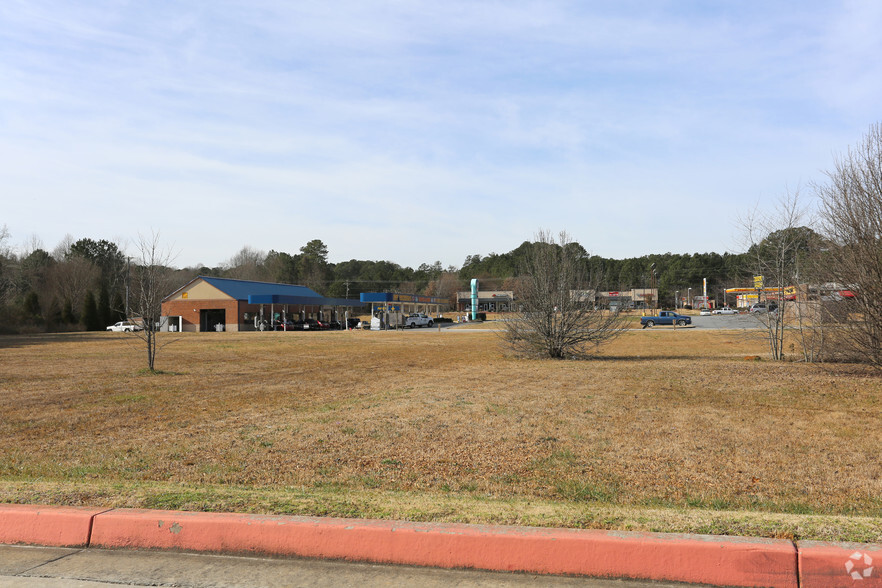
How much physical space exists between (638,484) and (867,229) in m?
13.8

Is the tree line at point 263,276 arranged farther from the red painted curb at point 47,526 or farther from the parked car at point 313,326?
the red painted curb at point 47,526

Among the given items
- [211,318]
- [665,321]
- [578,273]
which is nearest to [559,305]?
[578,273]

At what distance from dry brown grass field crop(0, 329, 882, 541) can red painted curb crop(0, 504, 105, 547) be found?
1.31ft

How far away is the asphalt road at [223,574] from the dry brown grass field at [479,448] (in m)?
0.63

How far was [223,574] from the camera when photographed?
473 centimetres

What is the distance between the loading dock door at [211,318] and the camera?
72.8 metres

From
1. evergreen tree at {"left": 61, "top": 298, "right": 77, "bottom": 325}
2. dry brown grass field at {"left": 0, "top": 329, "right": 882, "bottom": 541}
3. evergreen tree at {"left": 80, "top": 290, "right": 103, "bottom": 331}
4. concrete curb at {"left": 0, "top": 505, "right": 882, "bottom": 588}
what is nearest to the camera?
concrete curb at {"left": 0, "top": 505, "right": 882, "bottom": 588}

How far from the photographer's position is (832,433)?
423 inches

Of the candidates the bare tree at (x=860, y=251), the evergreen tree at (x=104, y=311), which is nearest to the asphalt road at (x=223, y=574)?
the bare tree at (x=860, y=251)

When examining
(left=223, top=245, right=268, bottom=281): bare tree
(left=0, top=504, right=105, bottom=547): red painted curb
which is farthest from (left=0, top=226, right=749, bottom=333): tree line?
(left=0, top=504, right=105, bottom=547): red painted curb

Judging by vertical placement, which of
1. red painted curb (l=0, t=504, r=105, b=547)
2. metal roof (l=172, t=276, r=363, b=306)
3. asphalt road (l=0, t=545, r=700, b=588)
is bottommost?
asphalt road (l=0, t=545, r=700, b=588)

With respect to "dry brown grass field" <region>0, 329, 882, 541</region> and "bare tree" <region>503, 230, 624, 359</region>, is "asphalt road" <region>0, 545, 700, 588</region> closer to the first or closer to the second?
"dry brown grass field" <region>0, 329, 882, 541</region>

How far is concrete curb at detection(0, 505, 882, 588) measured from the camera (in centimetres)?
446

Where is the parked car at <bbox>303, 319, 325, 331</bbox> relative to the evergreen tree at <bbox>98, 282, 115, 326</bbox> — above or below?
below
